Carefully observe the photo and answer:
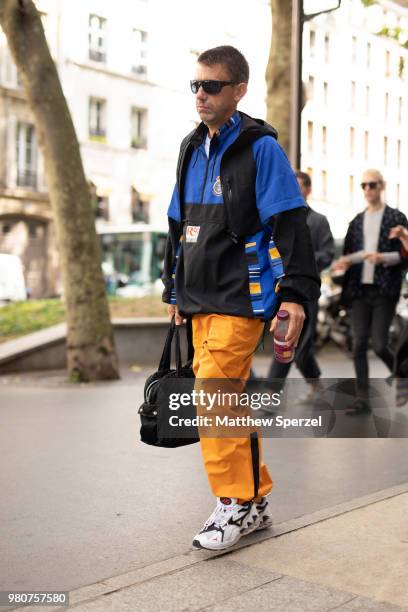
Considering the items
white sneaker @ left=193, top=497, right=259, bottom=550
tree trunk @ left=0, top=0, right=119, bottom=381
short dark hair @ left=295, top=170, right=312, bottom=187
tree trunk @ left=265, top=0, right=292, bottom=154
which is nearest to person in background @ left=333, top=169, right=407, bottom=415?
short dark hair @ left=295, top=170, right=312, bottom=187

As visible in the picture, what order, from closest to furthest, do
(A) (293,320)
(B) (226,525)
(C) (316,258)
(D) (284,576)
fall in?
(D) (284,576)
(A) (293,320)
(B) (226,525)
(C) (316,258)

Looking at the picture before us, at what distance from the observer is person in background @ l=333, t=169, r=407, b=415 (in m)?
8.08

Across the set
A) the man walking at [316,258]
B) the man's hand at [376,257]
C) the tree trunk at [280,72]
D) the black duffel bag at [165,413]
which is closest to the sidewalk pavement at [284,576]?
the black duffel bag at [165,413]

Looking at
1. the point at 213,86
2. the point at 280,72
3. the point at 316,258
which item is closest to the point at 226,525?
Answer: the point at 213,86

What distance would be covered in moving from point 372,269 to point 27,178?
113ft

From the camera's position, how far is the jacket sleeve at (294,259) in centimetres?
387

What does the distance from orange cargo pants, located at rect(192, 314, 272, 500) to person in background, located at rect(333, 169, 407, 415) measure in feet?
13.5

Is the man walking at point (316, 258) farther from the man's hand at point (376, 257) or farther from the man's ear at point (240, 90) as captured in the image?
A: the man's ear at point (240, 90)

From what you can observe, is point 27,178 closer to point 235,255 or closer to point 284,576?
point 235,255

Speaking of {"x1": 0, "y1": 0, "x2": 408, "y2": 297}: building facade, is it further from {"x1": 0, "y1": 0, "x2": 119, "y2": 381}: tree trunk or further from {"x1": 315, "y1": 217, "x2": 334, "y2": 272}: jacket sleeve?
{"x1": 315, "y1": 217, "x2": 334, "y2": 272}: jacket sleeve

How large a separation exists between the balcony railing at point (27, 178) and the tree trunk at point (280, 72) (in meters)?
26.6

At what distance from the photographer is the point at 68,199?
1082 cm

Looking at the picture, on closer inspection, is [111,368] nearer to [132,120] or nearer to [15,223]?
[15,223]

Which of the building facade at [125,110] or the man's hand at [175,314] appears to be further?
the building facade at [125,110]
